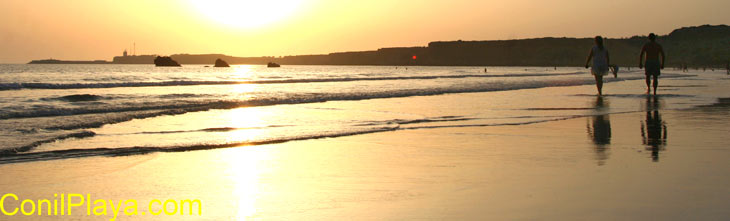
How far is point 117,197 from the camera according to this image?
5.82 m

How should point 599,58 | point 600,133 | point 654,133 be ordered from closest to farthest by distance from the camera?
point 654,133 < point 600,133 < point 599,58

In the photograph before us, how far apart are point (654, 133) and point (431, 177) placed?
17.7ft

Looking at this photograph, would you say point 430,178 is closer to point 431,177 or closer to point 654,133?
point 431,177

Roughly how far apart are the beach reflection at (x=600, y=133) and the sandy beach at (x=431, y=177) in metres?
0.03

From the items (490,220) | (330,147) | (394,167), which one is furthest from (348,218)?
(330,147)

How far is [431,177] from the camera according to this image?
263 inches

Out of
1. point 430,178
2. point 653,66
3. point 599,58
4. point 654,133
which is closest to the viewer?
point 430,178

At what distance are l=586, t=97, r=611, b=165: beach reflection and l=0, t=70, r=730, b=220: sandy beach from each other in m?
0.03

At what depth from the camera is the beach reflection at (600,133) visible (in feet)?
26.9

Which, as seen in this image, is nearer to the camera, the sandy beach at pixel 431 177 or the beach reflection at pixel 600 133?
the sandy beach at pixel 431 177

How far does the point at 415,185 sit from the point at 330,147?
3174 mm

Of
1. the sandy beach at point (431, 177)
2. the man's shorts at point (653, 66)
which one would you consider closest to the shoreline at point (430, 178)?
the sandy beach at point (431, 177)

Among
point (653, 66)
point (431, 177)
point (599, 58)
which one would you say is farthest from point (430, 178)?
point (653, 66)

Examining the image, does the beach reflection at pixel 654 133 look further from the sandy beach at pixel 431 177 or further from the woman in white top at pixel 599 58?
the woman in white top at pixel 599 58
